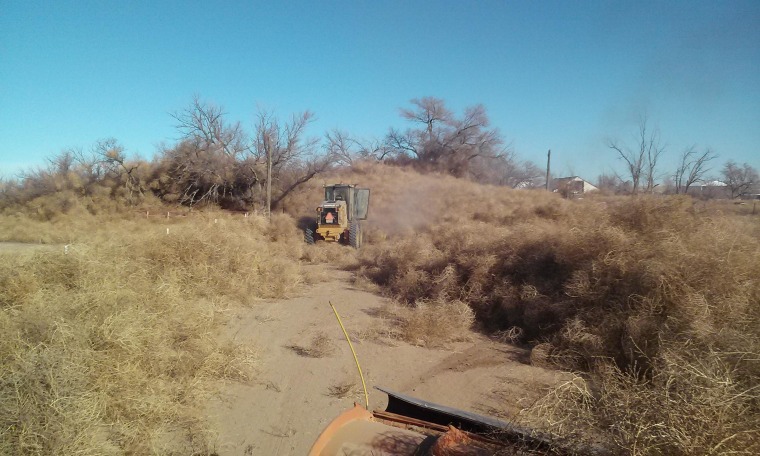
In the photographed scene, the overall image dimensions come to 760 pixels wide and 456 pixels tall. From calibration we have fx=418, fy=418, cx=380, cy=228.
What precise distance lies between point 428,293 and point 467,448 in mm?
8058

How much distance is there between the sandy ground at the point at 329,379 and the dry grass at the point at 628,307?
2.21 feet

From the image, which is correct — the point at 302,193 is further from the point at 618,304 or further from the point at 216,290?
the point at 618,304

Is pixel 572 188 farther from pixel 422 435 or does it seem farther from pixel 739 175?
pixel 422 435

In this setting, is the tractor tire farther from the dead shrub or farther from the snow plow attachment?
the snow plow attachment

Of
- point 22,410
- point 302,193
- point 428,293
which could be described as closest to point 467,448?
point 22,410

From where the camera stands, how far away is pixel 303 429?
500cm

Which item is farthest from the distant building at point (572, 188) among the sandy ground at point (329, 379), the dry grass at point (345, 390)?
the dry grass at point (345, 390)

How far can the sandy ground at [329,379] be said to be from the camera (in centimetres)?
500

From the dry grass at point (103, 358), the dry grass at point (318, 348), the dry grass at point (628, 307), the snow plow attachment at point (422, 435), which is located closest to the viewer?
the dry grass at point (628, 307)

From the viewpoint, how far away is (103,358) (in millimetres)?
4742

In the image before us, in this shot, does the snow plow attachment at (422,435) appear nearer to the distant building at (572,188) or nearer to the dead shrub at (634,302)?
the dead shrub at (634,302)

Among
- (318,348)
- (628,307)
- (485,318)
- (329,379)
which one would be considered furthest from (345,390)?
(628,307)

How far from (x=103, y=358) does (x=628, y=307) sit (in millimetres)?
7412

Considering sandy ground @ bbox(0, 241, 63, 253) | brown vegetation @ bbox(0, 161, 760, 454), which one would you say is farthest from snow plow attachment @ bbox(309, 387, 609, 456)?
sandy ground @ bbox(0, 241, 63, 253)
